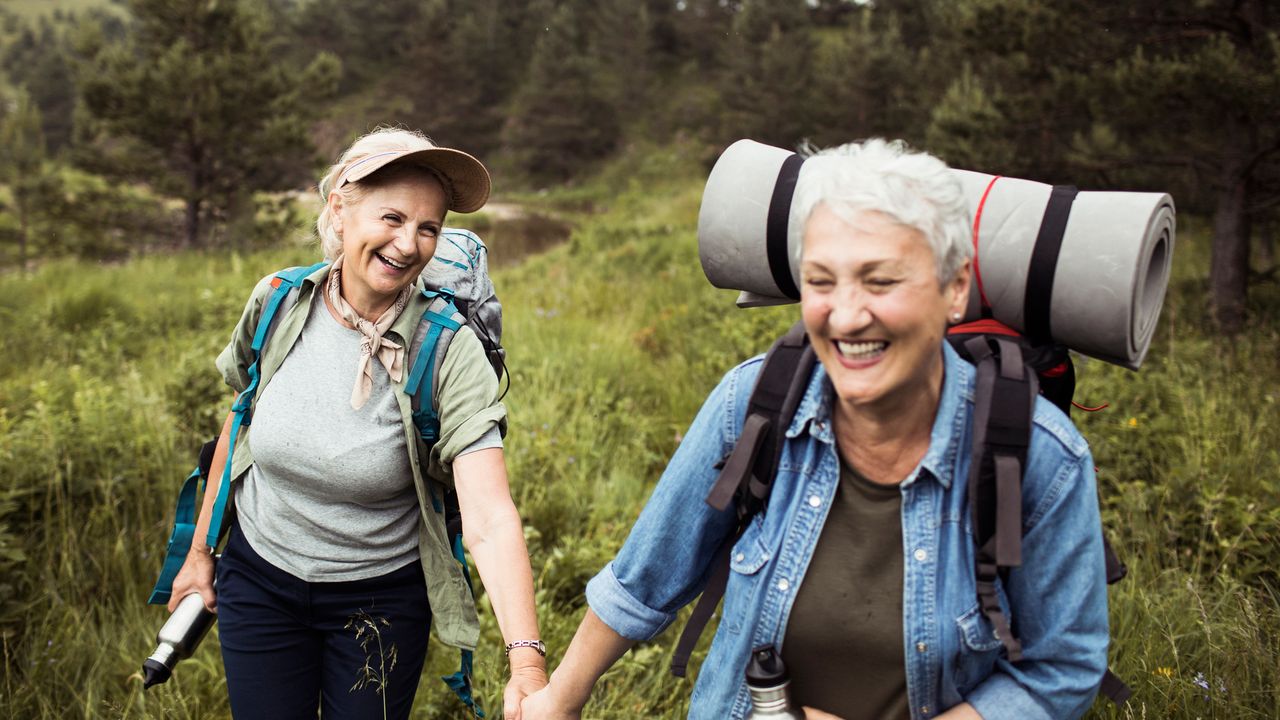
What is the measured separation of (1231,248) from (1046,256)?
7448 mm

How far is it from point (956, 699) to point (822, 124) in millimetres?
24110

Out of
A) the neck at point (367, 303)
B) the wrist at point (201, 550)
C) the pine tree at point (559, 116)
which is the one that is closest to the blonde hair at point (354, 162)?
the neck at point (367, 303)

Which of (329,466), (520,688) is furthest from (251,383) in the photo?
(520,688)

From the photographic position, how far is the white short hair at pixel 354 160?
2.04 metres

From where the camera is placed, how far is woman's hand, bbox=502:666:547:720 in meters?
1.76

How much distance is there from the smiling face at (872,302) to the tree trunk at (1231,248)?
735cm

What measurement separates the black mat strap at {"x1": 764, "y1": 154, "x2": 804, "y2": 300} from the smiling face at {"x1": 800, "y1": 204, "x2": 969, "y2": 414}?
11.6 inches

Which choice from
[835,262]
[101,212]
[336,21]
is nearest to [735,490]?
[835,262]

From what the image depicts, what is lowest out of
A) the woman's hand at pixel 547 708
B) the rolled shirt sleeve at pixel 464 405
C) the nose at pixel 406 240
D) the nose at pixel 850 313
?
the woman's hand at pixel 547 708

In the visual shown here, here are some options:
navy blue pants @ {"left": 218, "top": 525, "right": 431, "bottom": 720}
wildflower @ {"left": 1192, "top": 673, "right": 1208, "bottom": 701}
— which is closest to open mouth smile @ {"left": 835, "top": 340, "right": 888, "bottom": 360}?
navy blue pants @ {"left": 218, "top": 525, "right": 431, "bottom": 720}

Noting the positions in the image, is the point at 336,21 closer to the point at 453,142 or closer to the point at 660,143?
the point at 453,142

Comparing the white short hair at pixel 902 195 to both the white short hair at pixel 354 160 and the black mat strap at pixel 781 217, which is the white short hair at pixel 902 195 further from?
the white short hair at pixel 354 160

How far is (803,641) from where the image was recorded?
147 cm

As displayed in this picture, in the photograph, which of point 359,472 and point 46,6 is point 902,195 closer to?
point 359,472
